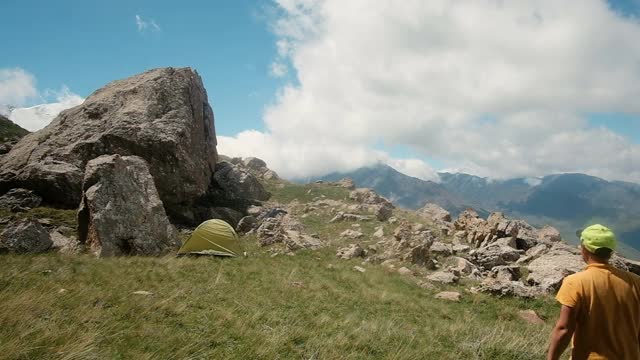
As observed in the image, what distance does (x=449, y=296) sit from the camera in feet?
66.8

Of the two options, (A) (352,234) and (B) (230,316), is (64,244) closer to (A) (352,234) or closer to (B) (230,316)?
(B) (230,316)

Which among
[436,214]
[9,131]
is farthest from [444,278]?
[9,131]

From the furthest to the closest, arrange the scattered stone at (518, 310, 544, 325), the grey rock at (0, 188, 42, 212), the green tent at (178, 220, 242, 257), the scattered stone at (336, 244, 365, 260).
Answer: the grey rock at (0, 188, 42, 212) → the scattered stone at (336, 244, 365, 260) → the green tent at (178, 220, 242, 257) → the scattered stone at (518, 310, 544, 325)

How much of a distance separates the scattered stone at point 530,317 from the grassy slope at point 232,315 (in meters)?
0.35

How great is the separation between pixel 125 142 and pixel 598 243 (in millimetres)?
35207

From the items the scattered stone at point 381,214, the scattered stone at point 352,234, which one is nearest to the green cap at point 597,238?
the scattered stone at point 352,234

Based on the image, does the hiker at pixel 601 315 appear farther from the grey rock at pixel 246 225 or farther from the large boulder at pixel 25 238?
the grey rock at pixel 246 225

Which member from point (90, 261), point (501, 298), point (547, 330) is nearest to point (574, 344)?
point (547, 330)

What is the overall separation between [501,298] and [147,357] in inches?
719

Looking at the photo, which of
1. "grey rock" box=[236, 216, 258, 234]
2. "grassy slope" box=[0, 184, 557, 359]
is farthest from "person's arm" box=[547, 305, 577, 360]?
"grey rock" box=[236, 216, 258, 234]

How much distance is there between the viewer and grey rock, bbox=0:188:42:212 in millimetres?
29930

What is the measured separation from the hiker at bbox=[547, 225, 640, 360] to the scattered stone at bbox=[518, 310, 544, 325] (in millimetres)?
12310

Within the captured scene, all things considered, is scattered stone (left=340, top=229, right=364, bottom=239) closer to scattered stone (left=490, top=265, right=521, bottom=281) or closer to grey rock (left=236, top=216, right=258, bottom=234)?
grey rock (left=236, top=216, right=258, bottom=234)

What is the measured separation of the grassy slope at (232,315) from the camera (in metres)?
8.57
